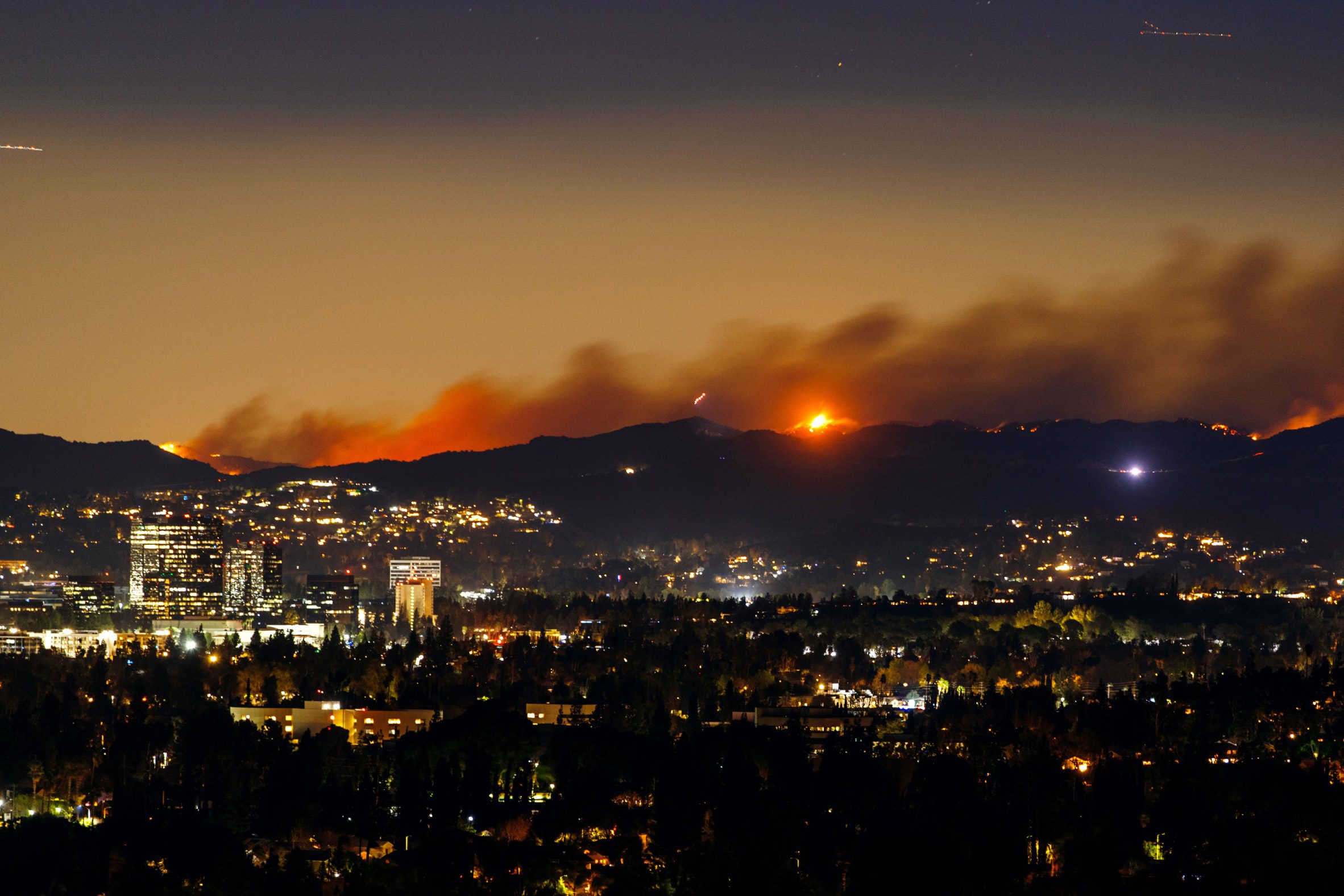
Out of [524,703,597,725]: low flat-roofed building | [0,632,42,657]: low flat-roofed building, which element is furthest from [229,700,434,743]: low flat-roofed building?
[0,632,42,657]: low flat-roofed building

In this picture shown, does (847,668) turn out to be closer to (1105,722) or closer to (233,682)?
(233,682)

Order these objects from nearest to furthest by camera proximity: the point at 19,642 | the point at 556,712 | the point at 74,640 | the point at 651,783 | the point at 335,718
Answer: the point at 651,783 → the point at 335,718 → the point at 556,712 → the point at 19,642 → the point at 74,640

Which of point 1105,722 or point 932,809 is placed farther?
point 1105,722

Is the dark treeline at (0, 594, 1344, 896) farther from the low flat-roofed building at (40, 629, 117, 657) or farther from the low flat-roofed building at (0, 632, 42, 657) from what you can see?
the low flat-roofed building at (0, 632, 42, 657)

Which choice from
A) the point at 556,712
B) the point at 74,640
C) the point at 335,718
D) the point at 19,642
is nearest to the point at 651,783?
the point at 335,718

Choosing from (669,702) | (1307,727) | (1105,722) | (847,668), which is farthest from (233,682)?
(1307,727)

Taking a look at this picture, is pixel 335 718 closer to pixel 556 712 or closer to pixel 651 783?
pixel 556 712
